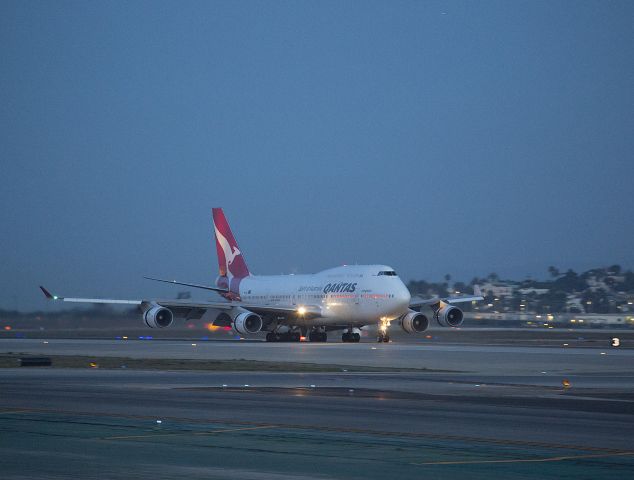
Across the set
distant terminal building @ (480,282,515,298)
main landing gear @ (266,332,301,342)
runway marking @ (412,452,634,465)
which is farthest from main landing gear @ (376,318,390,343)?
distant terminal building @ (480,282,515,298)

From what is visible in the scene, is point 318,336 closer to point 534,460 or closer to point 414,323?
point 414,323

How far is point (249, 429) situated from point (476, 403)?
7.13m

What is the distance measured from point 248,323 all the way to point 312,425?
5393cm

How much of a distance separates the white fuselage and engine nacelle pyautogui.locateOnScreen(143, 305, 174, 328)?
8405 millimetres

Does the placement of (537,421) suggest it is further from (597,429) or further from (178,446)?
(178,446)

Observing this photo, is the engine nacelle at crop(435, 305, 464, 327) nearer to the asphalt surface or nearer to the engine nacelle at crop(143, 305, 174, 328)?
the engine nacelle at crop(143, 305, 174, 328)

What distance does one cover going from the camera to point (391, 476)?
13.5 m

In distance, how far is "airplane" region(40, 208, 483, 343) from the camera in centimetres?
7069

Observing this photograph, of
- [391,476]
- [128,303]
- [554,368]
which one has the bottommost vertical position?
[391,476]

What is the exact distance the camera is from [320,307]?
7450cm

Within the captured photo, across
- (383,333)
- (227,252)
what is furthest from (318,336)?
(227,252)

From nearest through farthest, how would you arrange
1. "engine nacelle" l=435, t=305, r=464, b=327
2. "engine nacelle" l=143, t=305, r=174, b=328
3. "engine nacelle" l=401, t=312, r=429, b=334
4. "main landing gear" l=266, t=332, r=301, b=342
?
"engine nacelle" l=401, t=312, r=429, b=334 → "engine nacelle" l=143, t=305, r=174, b=328 → "engine nacelle" l=435, t=305, r=464, b=327 → "main landing gear" l=266, t=332, r=301, b=342

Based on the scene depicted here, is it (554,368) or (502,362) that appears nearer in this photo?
(554,368)

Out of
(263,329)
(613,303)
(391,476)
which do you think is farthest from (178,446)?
(613,303)
